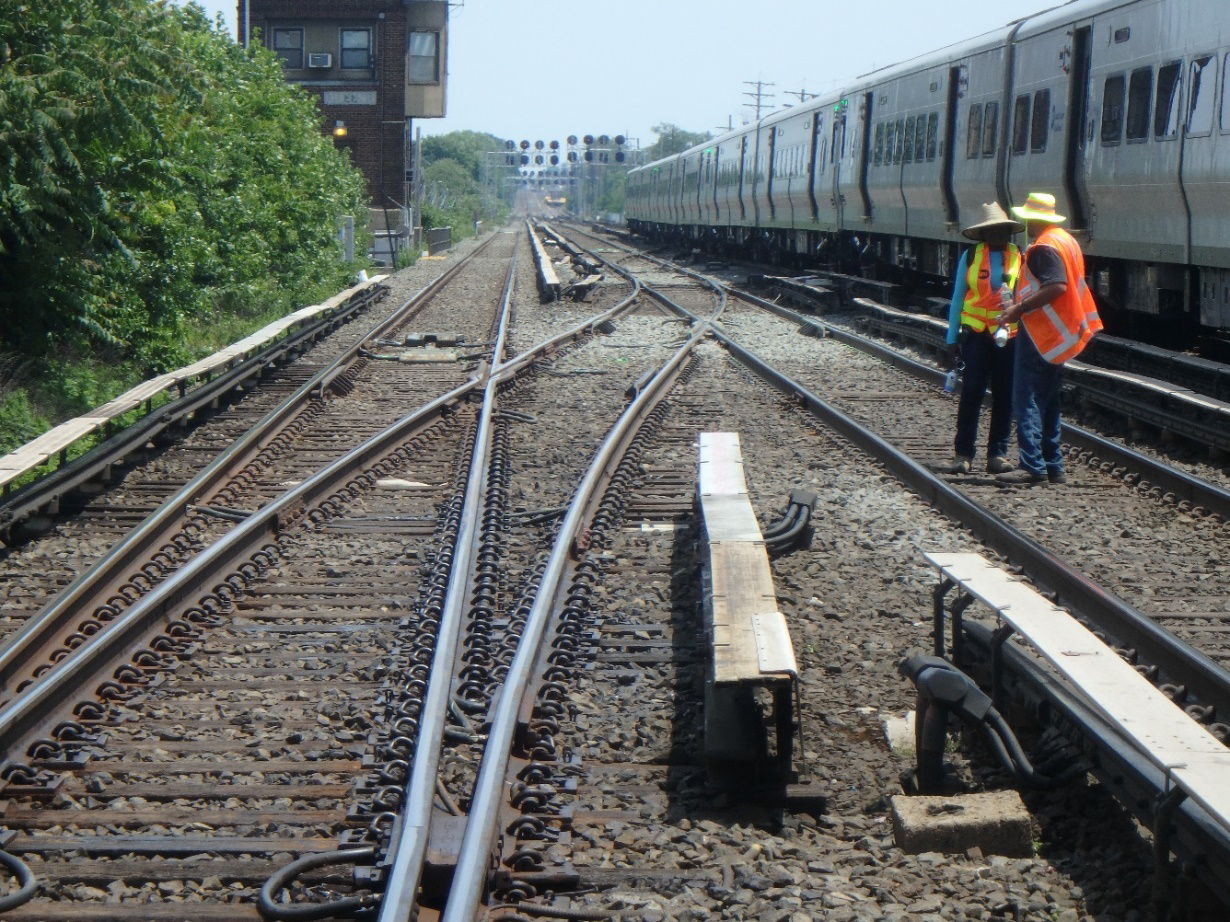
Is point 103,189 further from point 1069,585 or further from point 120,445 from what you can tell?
point 1069,585

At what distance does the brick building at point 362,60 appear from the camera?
48.4 meters

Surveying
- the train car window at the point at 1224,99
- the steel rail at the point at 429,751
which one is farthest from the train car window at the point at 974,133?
the steel rail at the point at 429,751

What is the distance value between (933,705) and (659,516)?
3893mm

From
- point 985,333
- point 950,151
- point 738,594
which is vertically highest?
point 950,151

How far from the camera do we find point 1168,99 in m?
12.2

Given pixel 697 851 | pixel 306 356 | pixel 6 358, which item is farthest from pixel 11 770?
pixel 306 356

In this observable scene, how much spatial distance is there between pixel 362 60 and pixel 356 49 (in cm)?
50

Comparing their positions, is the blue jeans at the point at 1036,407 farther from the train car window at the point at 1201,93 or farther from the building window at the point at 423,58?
the building window at the point at 423,58

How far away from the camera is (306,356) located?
16172mm

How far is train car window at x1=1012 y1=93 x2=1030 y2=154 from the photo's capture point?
1567 centimetres

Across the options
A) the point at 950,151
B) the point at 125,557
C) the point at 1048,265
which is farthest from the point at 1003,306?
the point at 950,151

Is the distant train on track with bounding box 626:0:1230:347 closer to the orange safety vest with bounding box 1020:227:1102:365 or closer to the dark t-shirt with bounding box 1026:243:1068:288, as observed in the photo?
the orange safety vest with bounding box 1020:227:1102:365

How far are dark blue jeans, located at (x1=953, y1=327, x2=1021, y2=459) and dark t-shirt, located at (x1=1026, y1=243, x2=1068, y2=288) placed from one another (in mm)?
619

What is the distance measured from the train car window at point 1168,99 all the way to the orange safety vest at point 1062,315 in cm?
373
